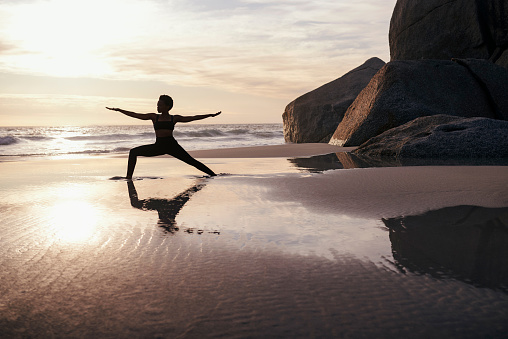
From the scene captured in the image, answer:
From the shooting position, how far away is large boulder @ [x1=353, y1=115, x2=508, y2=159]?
327 inches

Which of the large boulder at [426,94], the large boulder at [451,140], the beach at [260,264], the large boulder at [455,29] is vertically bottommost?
the beach at [260,264]

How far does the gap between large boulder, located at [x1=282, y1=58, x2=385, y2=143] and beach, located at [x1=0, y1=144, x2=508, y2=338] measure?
1296cm

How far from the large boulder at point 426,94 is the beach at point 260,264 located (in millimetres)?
6946

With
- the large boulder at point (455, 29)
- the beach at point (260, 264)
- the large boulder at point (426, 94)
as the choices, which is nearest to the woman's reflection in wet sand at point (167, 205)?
the beach at point (260, 264)

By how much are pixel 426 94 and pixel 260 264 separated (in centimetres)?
1059

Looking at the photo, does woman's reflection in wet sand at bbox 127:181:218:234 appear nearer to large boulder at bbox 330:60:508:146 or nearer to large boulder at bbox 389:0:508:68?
large boulder at bbox 330:60:508:146

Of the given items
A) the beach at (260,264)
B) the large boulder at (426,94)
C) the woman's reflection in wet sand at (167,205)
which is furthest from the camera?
the large boulder at (426,94)

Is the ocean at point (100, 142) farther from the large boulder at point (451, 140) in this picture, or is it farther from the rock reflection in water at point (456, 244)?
the rock reflection in water at point (456, 244)

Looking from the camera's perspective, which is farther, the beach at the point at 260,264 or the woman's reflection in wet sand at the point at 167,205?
the woman's reflection in wet sand at the point at 167,205

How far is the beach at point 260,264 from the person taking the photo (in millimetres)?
1751

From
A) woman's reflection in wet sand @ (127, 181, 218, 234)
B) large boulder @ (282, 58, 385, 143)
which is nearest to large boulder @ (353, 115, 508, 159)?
woman's reflection in wet sand @ (127, 181, 218, 234)

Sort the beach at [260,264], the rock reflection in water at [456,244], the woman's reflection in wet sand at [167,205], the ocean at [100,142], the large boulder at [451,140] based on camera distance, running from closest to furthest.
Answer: the beach at [260,264]
the rock reflection in water at [456,244]
the woman's reflection in wet sand at [167,205]
the large boulder at [451,140]
the ocean at [100,142]

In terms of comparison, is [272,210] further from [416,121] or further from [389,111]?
[389,111]

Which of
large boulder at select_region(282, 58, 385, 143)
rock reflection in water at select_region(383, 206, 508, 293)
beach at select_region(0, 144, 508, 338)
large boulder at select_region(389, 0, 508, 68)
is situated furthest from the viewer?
large boulder at select_region(282, 58, 385, 143)
